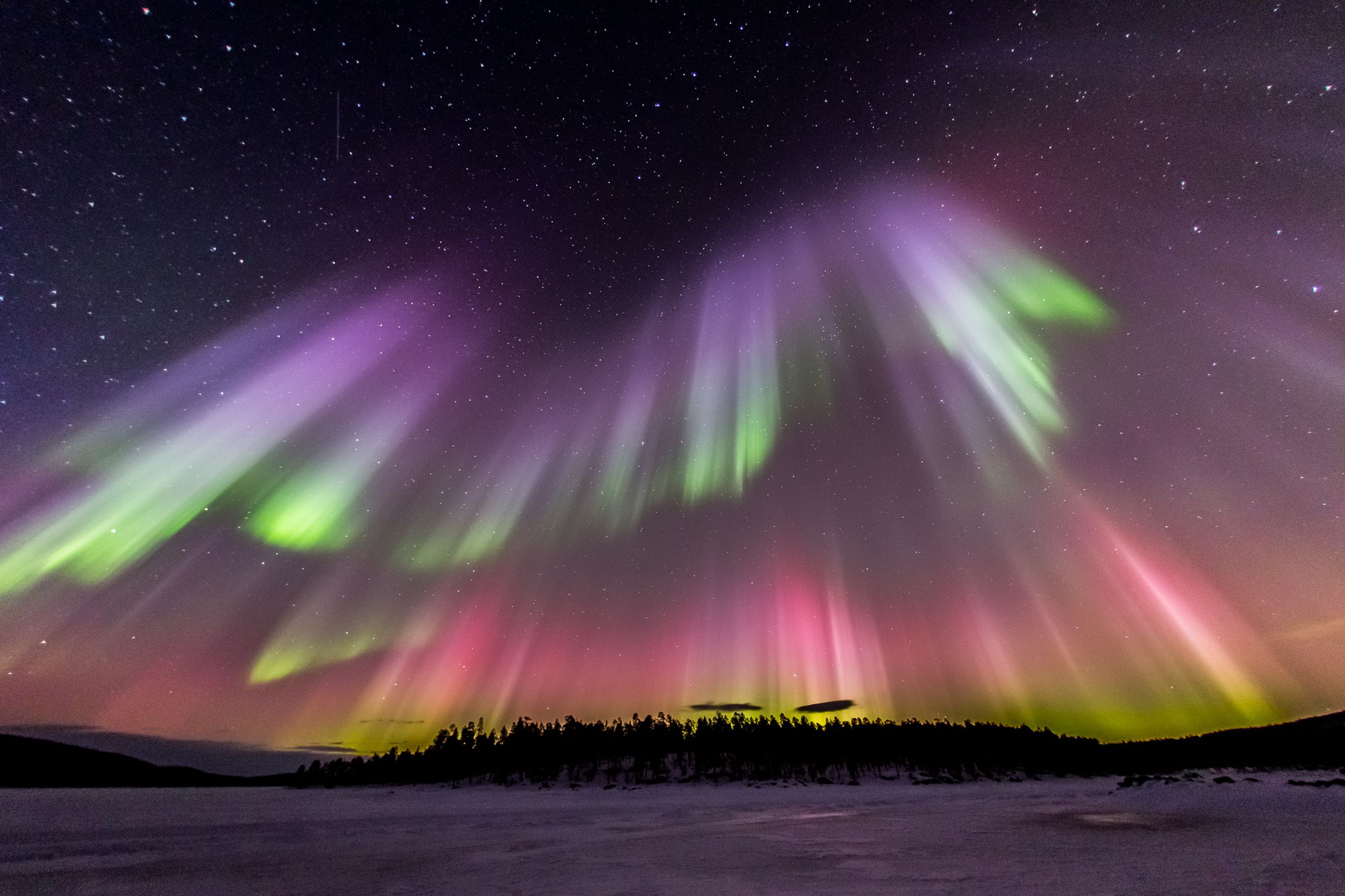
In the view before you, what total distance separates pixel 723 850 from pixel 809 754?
4473 inches

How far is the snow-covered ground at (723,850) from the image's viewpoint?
1359cm

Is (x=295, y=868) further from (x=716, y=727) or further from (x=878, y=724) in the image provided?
(x=878, y=724)

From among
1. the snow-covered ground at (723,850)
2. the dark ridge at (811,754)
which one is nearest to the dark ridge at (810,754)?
the dark ridge at (811,754)

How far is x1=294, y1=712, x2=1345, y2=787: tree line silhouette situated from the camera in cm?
10712

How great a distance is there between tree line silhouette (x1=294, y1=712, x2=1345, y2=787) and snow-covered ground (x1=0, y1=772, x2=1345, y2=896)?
7100cm

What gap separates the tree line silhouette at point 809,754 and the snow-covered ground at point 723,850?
70998 millimetres

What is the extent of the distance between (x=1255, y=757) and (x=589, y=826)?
124882 mm

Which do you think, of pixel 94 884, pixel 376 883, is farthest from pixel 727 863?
pixel 94 884

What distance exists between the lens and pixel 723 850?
19.5 m

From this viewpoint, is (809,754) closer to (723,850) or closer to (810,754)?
(810,754)

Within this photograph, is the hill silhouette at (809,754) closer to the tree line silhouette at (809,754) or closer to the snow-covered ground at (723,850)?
the tree line silhouette at (809,754)

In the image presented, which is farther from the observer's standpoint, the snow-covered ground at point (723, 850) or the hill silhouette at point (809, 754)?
the hill silhouette at point (809, 754)

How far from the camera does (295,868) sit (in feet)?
58.4

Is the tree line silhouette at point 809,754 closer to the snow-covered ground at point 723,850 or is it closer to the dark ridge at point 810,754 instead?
the dark ridge at point 810,754
